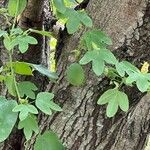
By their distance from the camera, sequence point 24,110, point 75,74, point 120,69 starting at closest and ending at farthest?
point 24,110
point 120,69
point 75,74

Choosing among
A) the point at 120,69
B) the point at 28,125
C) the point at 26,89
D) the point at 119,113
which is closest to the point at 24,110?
the point at 28,125

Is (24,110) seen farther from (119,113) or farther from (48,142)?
(119,113)

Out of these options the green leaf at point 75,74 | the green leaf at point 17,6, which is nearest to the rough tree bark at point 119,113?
the green leaf at point 75,74

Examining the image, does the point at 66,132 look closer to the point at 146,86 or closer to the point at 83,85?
the point at 83,85

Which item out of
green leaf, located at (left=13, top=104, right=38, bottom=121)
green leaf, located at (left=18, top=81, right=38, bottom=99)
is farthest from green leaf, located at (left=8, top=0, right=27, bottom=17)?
green leaf, located at (left=13, top=104, right=38, bottom=121)

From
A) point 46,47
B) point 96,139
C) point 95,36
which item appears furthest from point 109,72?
point 46,47
